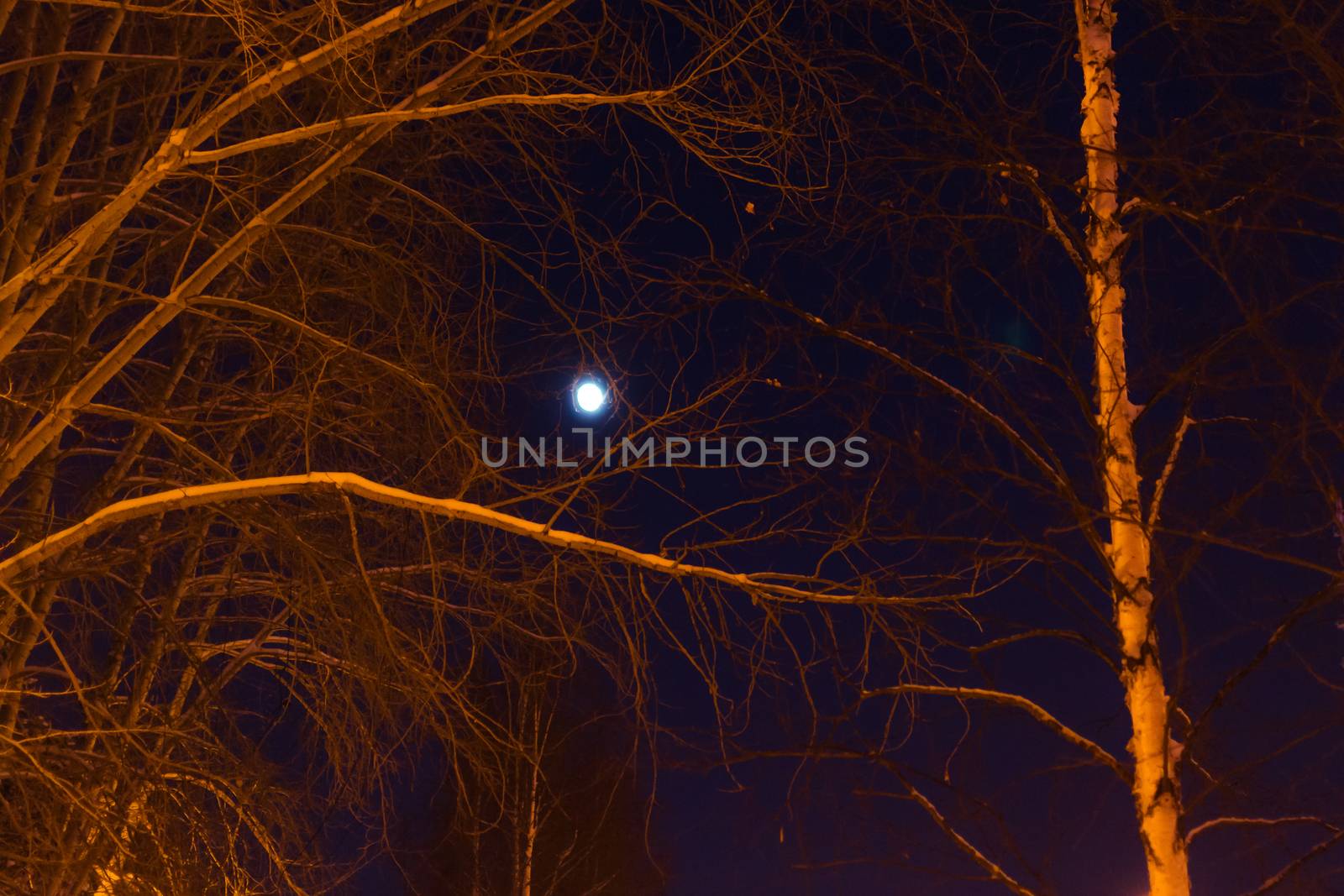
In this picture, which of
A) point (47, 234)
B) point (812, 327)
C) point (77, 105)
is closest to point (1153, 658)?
point (812, 327)

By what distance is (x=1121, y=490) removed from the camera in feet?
16.0

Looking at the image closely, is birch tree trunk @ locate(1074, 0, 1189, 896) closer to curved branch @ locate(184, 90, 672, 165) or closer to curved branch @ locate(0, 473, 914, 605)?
curved branch @ locate(0, 473, 914, 605)

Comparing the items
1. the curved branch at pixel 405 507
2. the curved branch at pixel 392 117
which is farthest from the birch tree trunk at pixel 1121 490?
the curved branch at pixel 392 117

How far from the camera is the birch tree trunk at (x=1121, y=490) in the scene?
446 cm

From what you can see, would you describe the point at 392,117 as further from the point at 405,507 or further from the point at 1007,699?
the point at 1007,699

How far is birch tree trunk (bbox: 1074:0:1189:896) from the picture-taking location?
4.46 metres

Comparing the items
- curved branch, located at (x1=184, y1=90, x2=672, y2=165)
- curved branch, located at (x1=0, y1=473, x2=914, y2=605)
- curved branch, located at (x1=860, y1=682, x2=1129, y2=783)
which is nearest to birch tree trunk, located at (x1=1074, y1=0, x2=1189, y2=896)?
curved branch, located at (x1=860, y1=682, x2=1129, y2=783)

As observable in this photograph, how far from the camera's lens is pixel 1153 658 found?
4.65 metres

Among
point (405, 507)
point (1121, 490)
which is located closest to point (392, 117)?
point (405, 507)

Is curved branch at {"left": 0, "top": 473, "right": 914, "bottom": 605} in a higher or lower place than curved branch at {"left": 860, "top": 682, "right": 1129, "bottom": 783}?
higher

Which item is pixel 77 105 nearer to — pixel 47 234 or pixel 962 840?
pixel 47 234

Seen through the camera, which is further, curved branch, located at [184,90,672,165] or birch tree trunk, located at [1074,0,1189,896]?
birch tree trunk, located at [1074,0,1189,896]

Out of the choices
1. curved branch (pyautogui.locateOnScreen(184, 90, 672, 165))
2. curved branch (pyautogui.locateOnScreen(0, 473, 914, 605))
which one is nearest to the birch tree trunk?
curved branch (pyautogui.locateOnScreen(0, 473, 914, 605))

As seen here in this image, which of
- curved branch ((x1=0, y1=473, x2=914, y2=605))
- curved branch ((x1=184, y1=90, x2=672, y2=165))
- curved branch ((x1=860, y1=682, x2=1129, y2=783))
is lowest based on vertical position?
curved branch ((x1=860, y1=682, x2=1129, y2=783))
